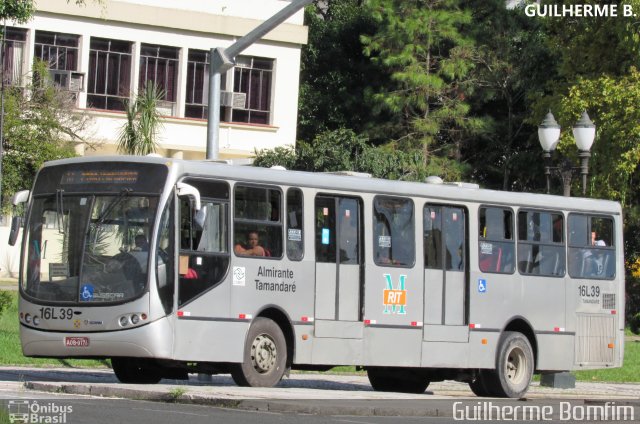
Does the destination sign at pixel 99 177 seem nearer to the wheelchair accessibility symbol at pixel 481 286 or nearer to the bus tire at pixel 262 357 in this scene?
the bus tire at pixel 262 357

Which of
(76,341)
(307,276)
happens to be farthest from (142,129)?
(76,341)

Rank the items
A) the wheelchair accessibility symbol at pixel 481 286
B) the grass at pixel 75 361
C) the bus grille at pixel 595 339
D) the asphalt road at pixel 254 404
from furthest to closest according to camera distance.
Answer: the grass at pixel 75 361 → the bus grille at pixel 595 339 → the wheelchair accessibility symbol at pixel 481 286 → the asphalt road at pixel 254 404

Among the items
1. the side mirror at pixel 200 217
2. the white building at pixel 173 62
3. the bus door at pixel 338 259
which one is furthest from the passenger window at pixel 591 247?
the white building at pixel 173 62

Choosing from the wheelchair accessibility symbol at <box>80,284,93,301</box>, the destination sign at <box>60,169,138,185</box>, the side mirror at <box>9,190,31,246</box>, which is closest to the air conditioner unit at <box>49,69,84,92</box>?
the side mirror at <box>9,190,31,246</box>

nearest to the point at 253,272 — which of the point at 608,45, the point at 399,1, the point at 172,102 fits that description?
the point at 608,45

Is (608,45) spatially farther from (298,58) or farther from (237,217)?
(237,217)

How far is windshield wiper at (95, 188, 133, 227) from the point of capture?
61.4 feet

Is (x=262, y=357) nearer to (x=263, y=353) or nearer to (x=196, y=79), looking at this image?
(x=263, y=353)

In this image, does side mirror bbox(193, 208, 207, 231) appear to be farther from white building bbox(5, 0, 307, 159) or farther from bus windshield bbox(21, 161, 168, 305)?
white building bbox(5, 0, 307, 159)

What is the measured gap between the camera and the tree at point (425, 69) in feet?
188

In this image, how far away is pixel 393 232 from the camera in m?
21.4

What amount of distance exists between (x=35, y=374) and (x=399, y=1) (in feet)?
131

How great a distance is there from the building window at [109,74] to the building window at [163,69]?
0.58 metres

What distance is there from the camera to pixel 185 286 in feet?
61.2
